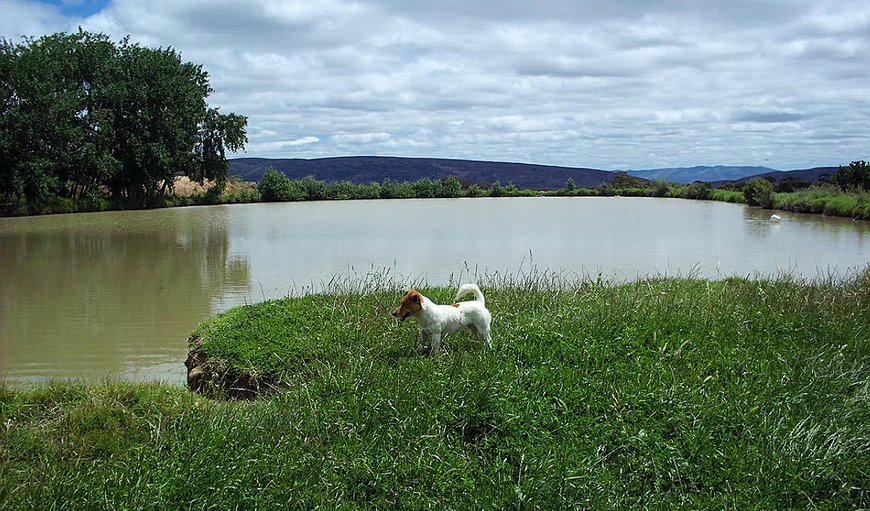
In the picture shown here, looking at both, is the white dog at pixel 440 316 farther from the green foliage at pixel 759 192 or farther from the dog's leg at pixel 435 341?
the green foliage at pixel 759 192

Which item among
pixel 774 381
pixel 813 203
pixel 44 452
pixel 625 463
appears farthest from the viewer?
pixel 813 203

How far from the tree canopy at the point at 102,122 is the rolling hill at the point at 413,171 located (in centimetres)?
2457

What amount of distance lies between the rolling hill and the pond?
28.6 metres

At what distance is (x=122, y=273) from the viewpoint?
1523cm

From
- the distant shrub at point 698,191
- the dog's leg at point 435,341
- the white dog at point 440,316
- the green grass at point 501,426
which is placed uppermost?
the distant shrub at point 698,191

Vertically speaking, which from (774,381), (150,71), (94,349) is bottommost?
(94,349)

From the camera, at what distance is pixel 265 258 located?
17703 mm

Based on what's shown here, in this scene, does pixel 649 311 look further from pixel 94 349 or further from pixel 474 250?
pixel 474 250

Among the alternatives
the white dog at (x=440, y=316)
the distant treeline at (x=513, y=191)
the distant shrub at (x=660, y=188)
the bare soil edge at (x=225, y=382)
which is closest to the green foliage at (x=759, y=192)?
the distant treeline at (x=513, y=191)

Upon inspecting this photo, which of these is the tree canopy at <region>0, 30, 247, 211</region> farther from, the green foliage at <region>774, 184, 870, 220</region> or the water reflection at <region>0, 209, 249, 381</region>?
the green foliage at <region>774, 184, 870, 220</region>

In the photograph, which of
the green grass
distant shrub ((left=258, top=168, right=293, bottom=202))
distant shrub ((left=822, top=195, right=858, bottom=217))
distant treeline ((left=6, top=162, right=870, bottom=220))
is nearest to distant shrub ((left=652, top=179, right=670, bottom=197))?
distant treeline ((left=6, top=162, right=870, bottom=220))

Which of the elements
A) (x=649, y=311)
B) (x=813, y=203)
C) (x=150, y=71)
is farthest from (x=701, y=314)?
(x=150, y=71)

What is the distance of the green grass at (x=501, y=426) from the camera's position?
3900 mm

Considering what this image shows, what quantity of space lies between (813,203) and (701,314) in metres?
29.8
